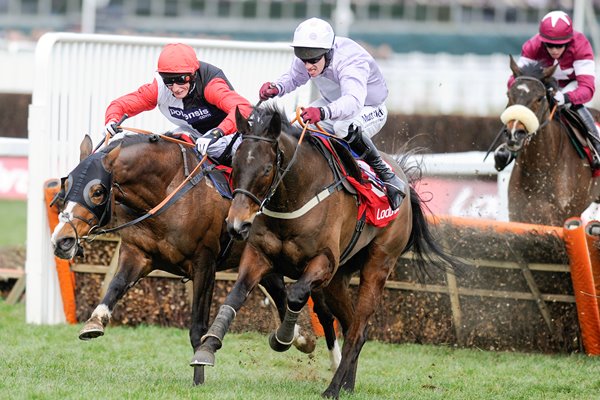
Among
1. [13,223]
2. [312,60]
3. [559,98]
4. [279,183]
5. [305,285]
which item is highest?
[312,60]

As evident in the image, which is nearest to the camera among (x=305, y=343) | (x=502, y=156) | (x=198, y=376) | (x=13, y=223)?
(x=198, y=376)

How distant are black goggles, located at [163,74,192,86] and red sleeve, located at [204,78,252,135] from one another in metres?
0.20

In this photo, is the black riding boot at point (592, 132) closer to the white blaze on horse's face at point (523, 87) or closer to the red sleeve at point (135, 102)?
the white blaze on horse's face at point (523, 87)

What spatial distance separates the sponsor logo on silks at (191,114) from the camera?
7.26 m

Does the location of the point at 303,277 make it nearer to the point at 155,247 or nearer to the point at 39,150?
the point at 155,247

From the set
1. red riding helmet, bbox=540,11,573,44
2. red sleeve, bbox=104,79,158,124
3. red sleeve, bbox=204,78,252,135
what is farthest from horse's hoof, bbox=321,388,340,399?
red riding helmet, bbox=540,11,573,44

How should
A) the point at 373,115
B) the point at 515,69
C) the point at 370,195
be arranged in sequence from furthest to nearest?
the point at 515,69 → the point at 373,115 → the point at 370,195

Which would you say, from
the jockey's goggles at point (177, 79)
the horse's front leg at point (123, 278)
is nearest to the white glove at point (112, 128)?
the jockey's goggles at point (177, 79)

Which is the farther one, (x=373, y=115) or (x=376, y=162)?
(x=373, y=115)

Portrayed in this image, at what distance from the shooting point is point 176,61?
6.84 meters

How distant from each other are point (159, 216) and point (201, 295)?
564 millimetres

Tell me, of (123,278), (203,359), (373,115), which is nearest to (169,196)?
(123,278)

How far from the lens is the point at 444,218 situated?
9219mm

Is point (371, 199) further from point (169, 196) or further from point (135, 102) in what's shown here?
point (135, 102)
